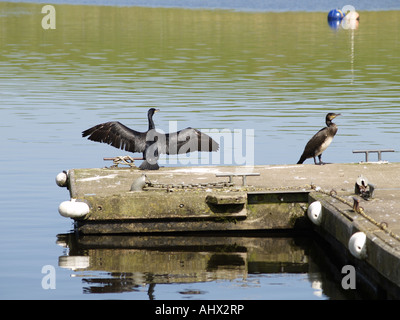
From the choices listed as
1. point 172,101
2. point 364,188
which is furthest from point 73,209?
point 172,101

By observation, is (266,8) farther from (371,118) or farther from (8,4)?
(371,118)

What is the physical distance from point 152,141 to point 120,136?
66 cm

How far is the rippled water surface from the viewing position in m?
12.9

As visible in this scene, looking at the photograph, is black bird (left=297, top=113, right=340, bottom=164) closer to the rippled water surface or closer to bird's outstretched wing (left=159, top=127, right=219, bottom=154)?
bird's outstretched wing (left=159, top=127, right=219, bottom=154)

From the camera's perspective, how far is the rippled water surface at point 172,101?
12.9m

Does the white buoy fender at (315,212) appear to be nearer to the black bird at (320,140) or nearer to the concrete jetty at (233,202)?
the concrete jetty at (233,202)

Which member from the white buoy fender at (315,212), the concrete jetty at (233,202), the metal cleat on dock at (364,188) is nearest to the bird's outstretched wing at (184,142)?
the concrete jetty at (233,202)

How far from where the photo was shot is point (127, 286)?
40.0ft

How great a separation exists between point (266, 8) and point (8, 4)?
25404 millimetres

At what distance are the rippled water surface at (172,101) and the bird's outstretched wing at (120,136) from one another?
4.79 feet

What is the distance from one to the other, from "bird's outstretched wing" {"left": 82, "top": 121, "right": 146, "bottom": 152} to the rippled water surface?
1.46 metres

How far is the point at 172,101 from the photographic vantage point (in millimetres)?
30672

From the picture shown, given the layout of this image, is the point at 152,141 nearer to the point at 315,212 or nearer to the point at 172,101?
the point at 315,212
